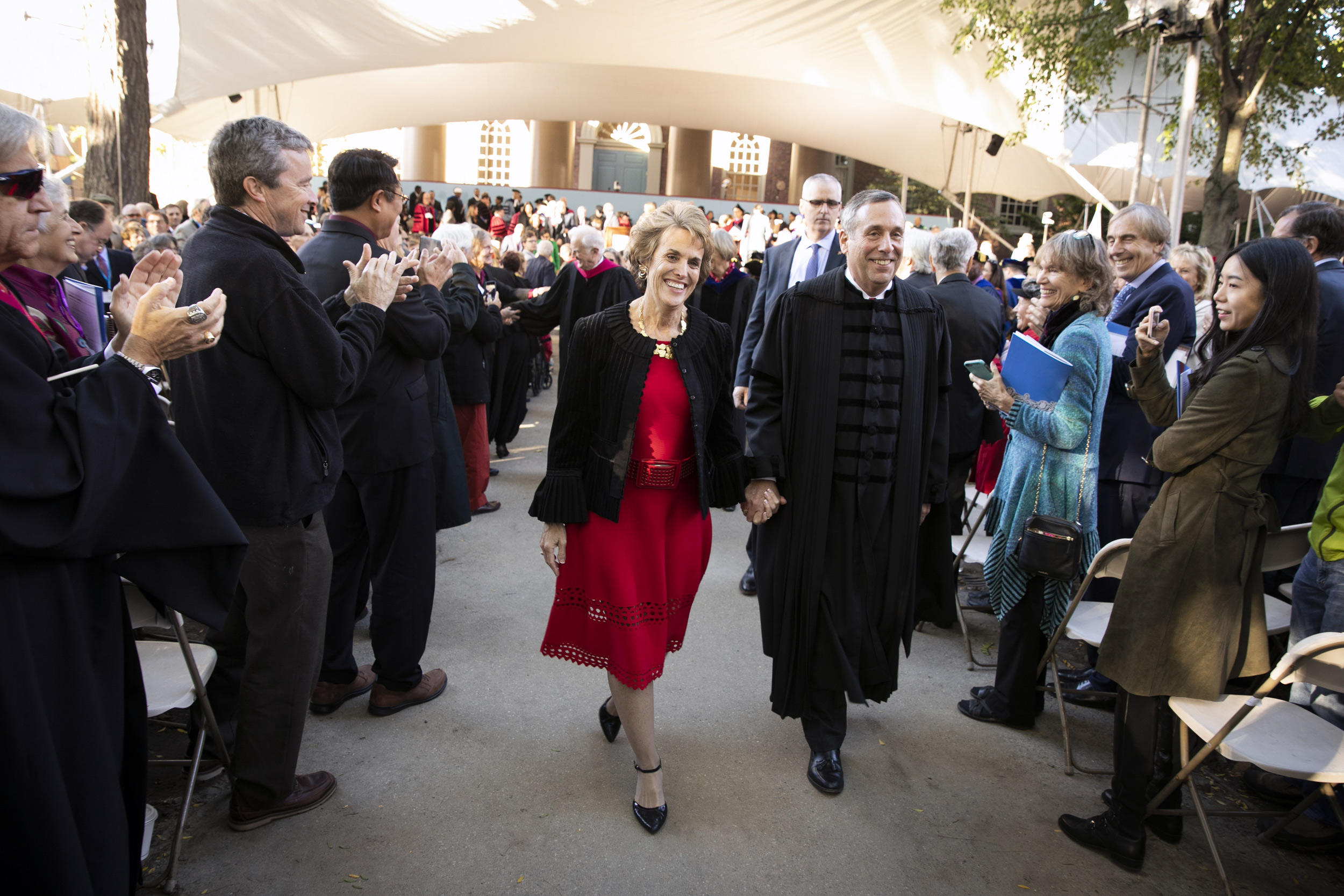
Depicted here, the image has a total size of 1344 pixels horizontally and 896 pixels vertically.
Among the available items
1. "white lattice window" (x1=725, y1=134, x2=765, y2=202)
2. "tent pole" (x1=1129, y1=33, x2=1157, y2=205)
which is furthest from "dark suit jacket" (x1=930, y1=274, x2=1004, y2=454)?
"white lattice window" (x1=725, y1=134, x2=765, y2=202)

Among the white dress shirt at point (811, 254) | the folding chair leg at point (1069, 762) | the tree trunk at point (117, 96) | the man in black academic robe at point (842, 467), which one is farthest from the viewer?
the tree trunk at point (117, 96)

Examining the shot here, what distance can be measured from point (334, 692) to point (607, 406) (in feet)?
5.75

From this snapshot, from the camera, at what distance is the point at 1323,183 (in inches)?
525

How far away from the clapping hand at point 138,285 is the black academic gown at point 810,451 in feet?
5.93

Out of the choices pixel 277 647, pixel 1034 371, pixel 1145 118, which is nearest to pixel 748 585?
pixel 1034 371

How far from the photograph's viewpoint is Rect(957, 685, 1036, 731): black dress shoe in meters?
3.50

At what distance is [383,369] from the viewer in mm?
3180

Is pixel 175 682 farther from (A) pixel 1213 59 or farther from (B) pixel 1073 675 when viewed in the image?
(A) pixel 1213 59

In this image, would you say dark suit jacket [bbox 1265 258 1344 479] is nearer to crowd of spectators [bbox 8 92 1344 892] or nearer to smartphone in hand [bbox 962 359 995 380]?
crowd of spectators [bbox 8 92 1344 892]

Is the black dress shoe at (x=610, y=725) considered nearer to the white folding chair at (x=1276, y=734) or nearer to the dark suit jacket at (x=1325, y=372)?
the white folding chair at (x=1276, y=734)

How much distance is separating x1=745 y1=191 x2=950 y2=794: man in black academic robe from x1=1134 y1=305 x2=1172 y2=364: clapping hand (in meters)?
0.64

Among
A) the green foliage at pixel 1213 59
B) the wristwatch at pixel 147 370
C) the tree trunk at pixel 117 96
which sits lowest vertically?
the wristwatch at pixel 147 370

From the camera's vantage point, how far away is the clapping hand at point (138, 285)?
1.87 m

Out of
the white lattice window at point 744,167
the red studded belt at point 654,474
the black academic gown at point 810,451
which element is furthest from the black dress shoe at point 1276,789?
the white lattice window at point 744,167
